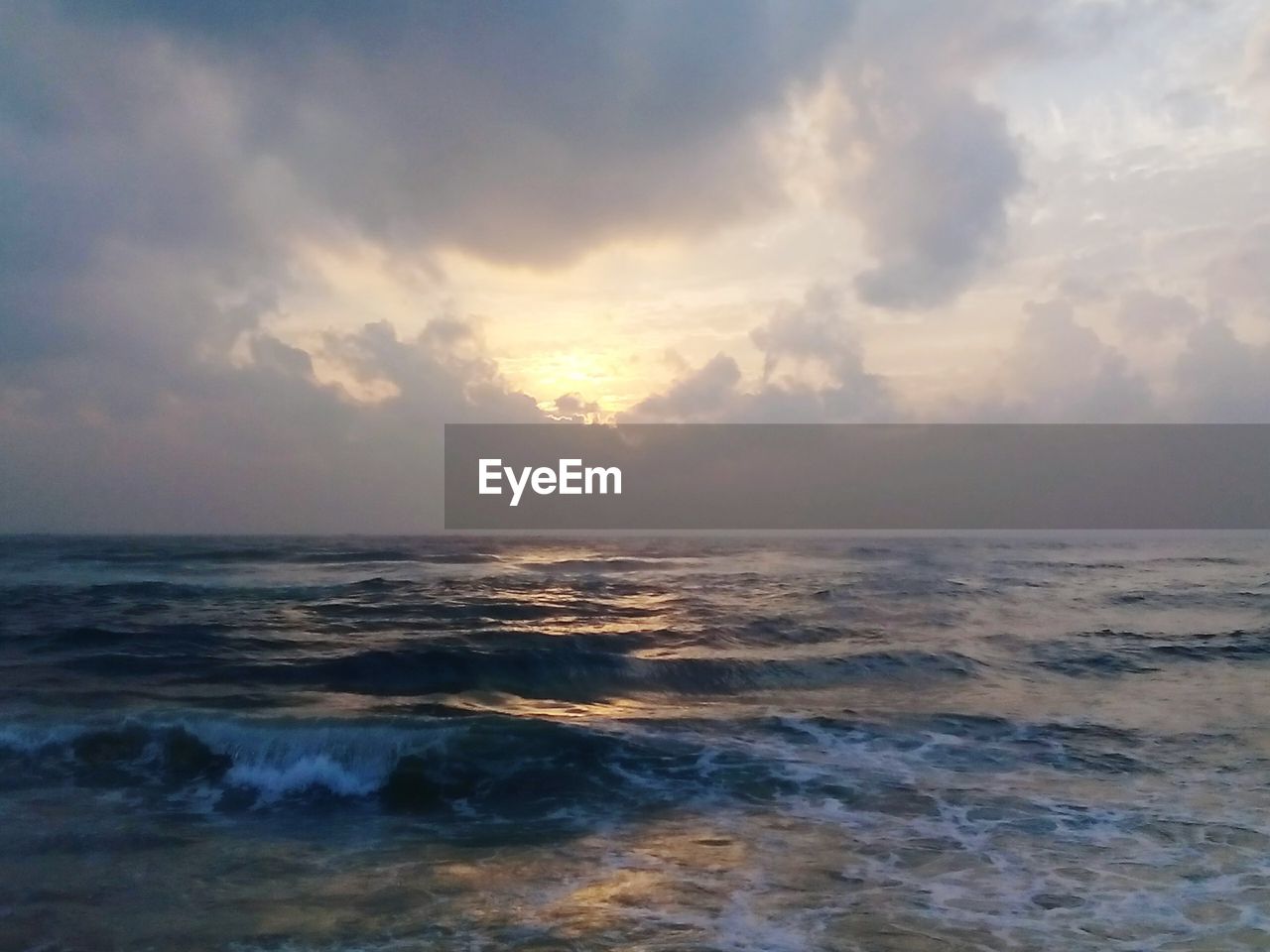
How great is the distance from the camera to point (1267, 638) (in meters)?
24.5

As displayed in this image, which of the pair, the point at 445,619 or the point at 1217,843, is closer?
the point at 1217,843

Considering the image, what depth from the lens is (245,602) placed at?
30594 millimetres

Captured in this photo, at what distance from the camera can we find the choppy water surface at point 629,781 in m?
7.90

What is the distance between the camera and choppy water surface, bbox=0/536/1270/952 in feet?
25.9

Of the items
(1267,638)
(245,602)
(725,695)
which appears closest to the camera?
(725,695)

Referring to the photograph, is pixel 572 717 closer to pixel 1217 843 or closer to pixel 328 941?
pixel 328 941

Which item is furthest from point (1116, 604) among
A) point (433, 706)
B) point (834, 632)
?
point (433, 706)

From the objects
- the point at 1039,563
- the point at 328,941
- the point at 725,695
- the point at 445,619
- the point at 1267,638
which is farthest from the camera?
the point at 1039,563

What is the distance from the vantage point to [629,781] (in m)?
12.4

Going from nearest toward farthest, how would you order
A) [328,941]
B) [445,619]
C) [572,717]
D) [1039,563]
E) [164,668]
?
[328,941], [572,717], [164,668], [445,619], [1039,563]

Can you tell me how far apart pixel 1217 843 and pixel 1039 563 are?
48.6 meters

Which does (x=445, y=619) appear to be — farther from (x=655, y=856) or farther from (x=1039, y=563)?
(x=1039, y=563)

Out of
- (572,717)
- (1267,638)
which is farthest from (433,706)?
(1267,638)

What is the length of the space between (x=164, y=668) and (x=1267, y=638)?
102 feet
